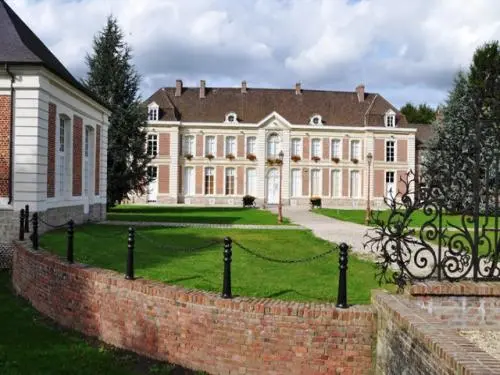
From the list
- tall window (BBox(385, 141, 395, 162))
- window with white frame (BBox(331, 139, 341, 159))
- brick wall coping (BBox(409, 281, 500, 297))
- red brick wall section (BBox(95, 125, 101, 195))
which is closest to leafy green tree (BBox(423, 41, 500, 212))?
brick wall coping (BBox(409, 281, 500, 297))

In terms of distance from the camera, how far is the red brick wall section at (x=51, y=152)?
15508 millimetres

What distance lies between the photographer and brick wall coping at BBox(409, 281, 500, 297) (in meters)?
6.49

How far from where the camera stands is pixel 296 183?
50.4m

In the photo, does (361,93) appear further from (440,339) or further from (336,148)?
(440,339)

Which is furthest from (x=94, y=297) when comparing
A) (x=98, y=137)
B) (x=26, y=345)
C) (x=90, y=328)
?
(x=98, y=137)

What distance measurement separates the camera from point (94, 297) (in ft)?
27.1

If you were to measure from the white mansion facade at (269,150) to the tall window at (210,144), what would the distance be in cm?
9

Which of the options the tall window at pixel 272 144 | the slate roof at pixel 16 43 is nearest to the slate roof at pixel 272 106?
the tall window at pixel 272 144

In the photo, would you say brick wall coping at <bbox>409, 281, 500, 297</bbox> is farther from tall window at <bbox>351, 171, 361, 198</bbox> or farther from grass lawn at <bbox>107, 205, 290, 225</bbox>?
tall window at <bbox>351, 171, 361, 198</bbox>

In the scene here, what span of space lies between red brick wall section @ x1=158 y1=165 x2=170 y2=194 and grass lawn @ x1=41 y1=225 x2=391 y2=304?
33.1 meters

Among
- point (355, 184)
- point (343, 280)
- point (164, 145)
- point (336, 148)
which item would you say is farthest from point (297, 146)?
point (343, 280)

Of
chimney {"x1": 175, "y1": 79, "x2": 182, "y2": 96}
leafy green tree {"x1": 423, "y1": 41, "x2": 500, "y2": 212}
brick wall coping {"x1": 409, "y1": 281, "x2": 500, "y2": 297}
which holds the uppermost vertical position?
chimney {"x1": 175, "y1": 79, "x2": 182, "y2": 96}

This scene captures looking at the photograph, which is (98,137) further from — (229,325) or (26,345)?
(229,325)

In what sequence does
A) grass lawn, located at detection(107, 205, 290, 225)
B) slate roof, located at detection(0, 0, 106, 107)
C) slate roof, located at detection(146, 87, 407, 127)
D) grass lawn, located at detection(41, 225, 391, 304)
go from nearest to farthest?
grass lawn, located at detection(41, 225, 391, 304), slate roof, located at detection(0, 0, 106, 107), grass lawn, located at detection(107, 205, 290, 225), slate roof, located at detection(146, 87, 407, 127)
